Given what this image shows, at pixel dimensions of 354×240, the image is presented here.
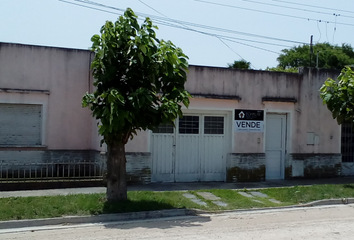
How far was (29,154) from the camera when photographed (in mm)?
13867

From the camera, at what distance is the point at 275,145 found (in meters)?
15.9

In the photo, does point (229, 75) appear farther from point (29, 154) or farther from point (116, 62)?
point (29, 154)

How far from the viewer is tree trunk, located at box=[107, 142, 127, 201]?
10391mm

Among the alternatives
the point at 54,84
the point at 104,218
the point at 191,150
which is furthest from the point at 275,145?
the point at 104,218

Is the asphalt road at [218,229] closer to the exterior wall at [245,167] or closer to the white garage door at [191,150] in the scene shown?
the white garage door at [191,150]

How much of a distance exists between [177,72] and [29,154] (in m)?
6.26

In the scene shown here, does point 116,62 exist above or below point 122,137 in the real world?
above

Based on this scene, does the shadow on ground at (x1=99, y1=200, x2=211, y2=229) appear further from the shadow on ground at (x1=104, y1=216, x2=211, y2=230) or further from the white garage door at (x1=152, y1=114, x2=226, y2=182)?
the white garage door at (x1=152, y1=114, x2=226, y2=182)

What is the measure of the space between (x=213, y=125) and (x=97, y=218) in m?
6.68

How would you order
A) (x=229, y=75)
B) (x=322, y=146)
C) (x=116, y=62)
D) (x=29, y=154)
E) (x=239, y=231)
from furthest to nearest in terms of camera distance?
(x=322, y=146)
(x=229, y=75)
(x=29, y=154)
(x=116, y=62)
(x=239, y=231)

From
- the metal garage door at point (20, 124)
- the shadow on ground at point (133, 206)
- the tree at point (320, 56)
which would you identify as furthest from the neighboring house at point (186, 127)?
the tree at point (320, 56)

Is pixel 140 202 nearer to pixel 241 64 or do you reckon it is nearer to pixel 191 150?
pixel 191 150

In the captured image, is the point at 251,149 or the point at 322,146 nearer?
the point at 251,149

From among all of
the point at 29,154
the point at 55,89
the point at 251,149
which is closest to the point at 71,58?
the point at 55,89
